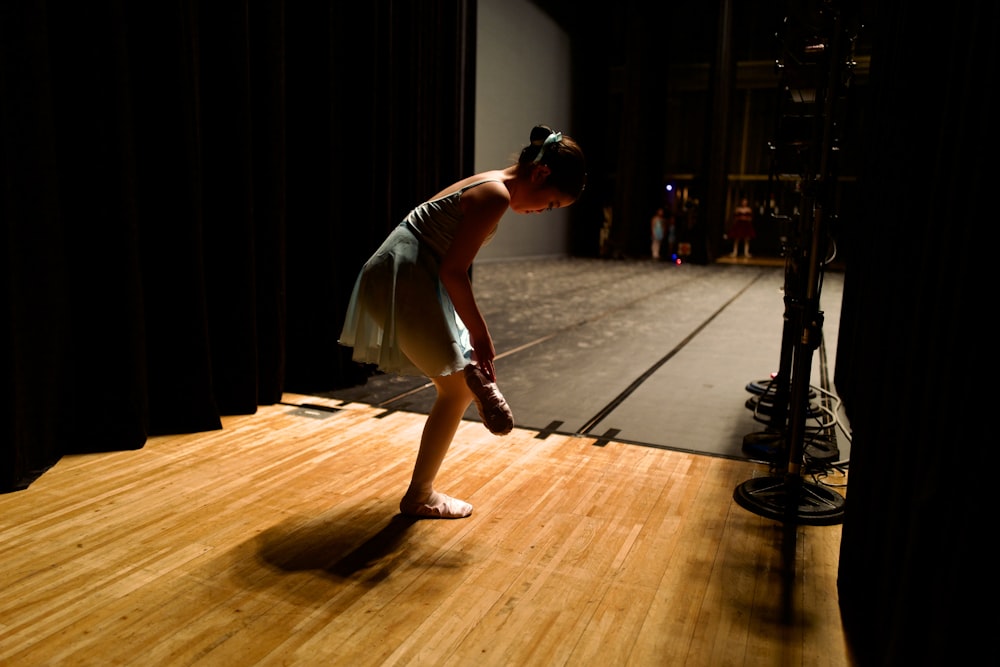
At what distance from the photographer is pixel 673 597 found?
1.76 m

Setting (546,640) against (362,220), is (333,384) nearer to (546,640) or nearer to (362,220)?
(362,220)

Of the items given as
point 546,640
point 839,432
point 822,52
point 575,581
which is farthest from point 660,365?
point 546,640

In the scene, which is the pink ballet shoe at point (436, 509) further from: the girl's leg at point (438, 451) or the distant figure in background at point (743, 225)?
the distant figure in background at point (743, 225)

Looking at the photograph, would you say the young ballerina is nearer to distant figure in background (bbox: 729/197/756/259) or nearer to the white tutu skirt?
the white tutu skirt

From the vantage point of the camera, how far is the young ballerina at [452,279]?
1824 millimetres

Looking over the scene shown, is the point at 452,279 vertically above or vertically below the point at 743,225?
above

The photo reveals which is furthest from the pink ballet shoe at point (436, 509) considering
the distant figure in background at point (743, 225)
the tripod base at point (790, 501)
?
the distant figure in background at point (743, 225)

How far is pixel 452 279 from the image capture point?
1.82m

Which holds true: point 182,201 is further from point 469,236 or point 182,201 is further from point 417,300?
point 469,236

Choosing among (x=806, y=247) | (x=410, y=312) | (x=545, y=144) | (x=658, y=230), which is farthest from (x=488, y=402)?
(x=658, y=230)

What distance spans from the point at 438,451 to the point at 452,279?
0.58 m

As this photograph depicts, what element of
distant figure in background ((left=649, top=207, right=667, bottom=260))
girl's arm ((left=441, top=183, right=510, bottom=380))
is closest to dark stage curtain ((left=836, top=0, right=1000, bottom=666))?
girl's arm ((left=441, top=183, right=510, bottom=380))

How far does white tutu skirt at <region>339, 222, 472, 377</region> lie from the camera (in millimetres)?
1897

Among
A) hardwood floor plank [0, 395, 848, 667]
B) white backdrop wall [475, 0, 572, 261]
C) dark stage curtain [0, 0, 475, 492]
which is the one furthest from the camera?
white backdrop wall [475, 0, 572, 261]
